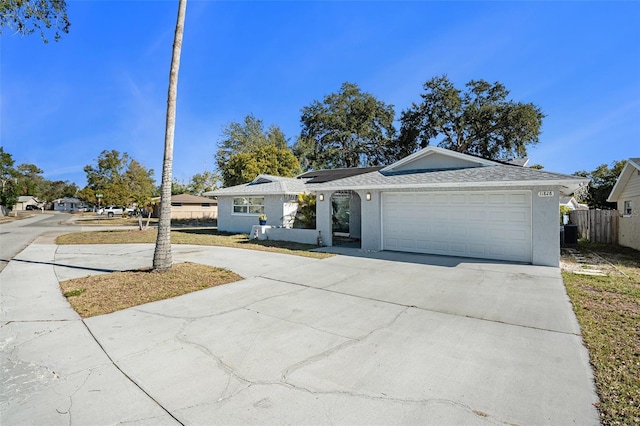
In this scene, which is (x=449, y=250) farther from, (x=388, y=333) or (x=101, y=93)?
(x=101, y=93)

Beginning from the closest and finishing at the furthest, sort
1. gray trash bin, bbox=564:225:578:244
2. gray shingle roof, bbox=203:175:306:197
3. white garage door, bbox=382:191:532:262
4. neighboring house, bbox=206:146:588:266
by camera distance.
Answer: neighboring house, bbox=206:146:588:266 < white garage door, bbox=382:191:532:262 < gray trash bin, bbox=564:225:578:244 < gray shingle roof, bbox=203:175:306:197

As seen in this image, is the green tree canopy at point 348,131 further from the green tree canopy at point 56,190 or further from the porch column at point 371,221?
the green tree canopy at point 56,190

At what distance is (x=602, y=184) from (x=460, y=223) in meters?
26.5

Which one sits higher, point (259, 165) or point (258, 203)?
point (259, 165)

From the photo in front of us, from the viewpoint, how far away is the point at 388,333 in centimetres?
452

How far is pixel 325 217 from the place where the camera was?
13.8m

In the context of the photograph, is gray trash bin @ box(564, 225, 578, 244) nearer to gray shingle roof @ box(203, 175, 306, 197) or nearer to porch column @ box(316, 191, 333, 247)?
porch column @ box(316, 191, 333, 247)

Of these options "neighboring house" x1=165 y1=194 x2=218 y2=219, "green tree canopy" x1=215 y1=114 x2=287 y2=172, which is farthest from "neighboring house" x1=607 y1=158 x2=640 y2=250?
"neighboring house" x1=165 y1=194 x2=218 y2=219

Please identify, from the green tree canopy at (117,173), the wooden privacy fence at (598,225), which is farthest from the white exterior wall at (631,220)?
the green tree canopy at (117,173)

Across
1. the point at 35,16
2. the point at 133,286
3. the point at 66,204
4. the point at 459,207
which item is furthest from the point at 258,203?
the point at 66,204

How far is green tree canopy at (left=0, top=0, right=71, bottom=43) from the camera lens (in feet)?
25.0

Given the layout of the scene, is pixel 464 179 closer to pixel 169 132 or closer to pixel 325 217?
pixel 325 217

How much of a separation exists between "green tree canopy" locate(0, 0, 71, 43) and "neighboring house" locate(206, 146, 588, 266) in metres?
9.16

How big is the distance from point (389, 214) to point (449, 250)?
8.29 feet
